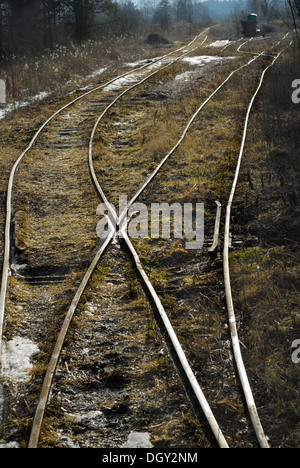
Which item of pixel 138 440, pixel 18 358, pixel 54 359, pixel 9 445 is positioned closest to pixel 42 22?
pixel 18 358

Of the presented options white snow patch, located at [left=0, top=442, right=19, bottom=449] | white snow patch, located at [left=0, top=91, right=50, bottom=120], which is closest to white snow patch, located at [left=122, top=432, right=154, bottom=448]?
white snow patch, located at [left=0, top=442, right=19, bottom=449]

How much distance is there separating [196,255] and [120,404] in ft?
9.99

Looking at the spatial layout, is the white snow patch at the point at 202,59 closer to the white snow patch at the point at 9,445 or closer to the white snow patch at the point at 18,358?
the white snow patch at the point at 18,358

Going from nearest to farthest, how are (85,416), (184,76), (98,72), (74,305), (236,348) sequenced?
(85,416), (236,348), (74,305), (184,76), (98,72)

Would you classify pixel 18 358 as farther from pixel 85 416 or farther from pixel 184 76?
pixel 184 76

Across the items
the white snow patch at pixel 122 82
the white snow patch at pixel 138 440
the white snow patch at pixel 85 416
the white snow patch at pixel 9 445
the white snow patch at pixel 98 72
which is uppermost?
the white snow patch at pixel 98 72

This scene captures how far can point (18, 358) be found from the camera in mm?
5023

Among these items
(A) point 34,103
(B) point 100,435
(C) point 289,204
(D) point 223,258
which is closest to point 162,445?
(B) point 100,435

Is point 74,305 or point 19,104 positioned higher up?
point 19,104

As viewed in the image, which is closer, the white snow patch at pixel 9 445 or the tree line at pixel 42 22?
the white snow patch at pixel 9 445

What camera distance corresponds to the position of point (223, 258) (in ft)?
A: 22.0

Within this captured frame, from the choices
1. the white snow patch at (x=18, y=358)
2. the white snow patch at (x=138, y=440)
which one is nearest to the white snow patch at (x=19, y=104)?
the white snow patch at (x=18, y=358)

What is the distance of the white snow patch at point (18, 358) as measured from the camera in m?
4.78

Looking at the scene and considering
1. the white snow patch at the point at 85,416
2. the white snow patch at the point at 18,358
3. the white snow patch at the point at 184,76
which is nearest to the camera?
the white snow patch at the point at 85,416
